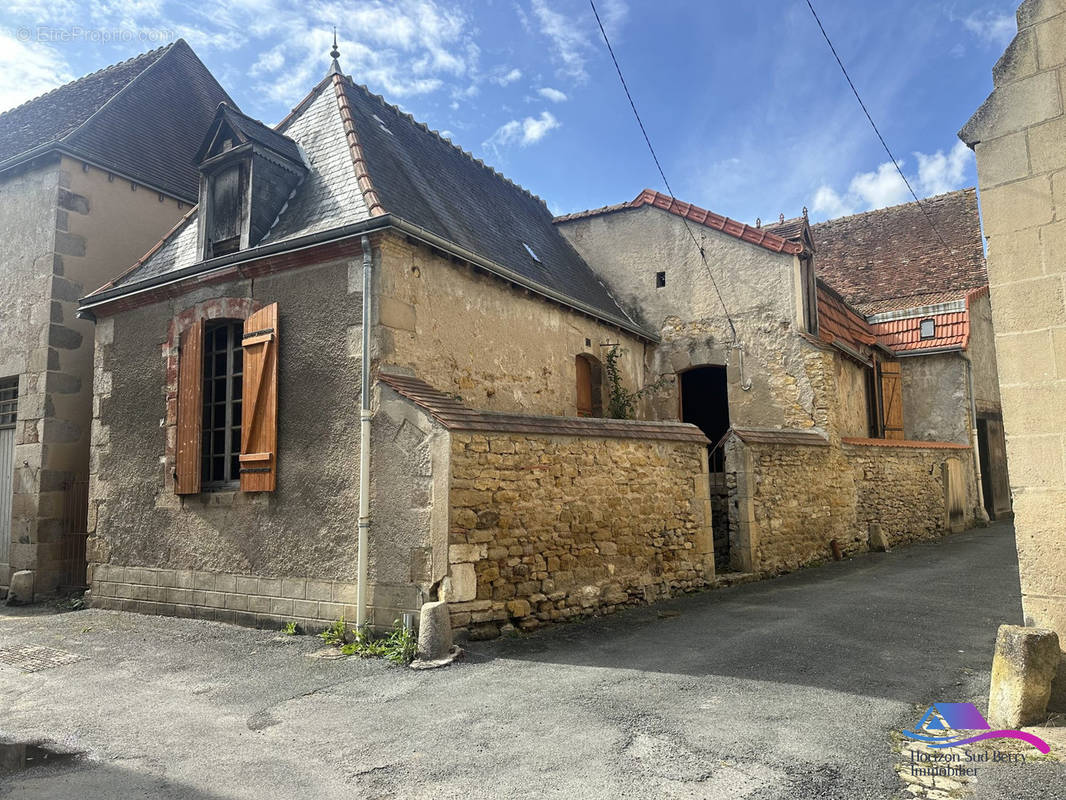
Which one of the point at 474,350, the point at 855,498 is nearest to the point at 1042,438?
the point at 474,350

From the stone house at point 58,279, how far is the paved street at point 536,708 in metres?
2.69

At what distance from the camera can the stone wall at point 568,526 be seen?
6.61m

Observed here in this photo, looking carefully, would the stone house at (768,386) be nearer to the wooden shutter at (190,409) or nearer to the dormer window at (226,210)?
the dormer window at (226,210)

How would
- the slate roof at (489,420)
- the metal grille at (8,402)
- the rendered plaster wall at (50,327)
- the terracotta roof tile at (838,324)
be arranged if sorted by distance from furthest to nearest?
the terracotta roof tile at (838,324)
the metal grille at (8,402)
the rendered plaster wall at (50,327)
the slate roof at (489,420)

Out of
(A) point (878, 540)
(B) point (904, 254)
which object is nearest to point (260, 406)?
(A) point (878, 540)

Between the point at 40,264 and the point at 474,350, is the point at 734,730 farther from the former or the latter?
the point at 40,264

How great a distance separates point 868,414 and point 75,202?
49.9ft

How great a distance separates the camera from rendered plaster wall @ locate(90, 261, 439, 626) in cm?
681

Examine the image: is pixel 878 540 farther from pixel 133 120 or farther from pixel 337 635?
pixel 133 120

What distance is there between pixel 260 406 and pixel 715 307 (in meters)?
8.01

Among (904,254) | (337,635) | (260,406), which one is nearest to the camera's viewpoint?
(337,635)

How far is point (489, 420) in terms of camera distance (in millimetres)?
6938

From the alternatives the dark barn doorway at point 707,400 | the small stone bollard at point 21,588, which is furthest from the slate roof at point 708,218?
the small stone bollard at point 21,588

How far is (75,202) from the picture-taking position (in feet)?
35.6
